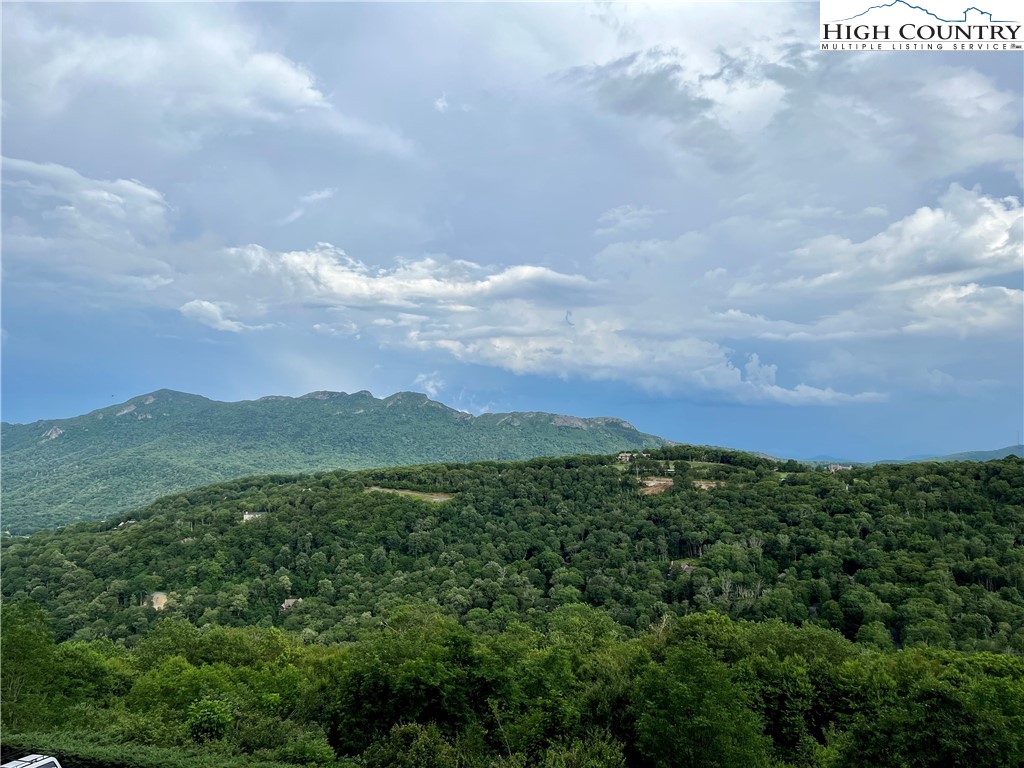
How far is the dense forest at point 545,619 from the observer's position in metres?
24.0

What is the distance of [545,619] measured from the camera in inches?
2628

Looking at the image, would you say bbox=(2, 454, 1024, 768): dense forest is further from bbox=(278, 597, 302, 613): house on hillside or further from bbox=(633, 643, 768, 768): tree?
bbox=(278, 597, 302, 613): house on hillside

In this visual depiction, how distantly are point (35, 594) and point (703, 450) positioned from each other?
425 feet

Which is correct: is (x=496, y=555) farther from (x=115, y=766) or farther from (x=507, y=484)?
(x=115, y=766)

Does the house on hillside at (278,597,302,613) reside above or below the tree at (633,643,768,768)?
below

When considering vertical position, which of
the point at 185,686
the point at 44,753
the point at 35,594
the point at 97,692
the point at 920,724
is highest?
the point at 920,724

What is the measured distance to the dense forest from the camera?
23969 millimetres

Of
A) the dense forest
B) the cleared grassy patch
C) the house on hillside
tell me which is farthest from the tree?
the cleared grassy patch

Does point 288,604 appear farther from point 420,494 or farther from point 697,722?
point 697,722

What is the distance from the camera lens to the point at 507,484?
12112 cm

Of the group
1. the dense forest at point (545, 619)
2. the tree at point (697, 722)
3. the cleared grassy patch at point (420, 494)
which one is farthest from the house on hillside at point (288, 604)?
the tree at point (697, 722)

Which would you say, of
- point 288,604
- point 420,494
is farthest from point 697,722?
point 420,494

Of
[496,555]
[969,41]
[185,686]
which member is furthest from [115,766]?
[496,555]

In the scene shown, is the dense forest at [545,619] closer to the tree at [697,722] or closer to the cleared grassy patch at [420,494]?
the tree at [697,722]
